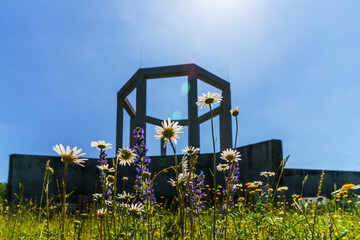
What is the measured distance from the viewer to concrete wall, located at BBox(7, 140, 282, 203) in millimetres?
7742

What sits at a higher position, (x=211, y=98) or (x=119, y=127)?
(x=119, y=127)

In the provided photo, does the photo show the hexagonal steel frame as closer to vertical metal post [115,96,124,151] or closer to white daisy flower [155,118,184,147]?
vertical metal post [115,96,124,151]

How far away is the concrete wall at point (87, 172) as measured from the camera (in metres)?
7.74

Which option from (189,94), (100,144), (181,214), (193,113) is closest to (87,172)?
(193,113)

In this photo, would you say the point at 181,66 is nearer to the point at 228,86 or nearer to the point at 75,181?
the point at 228,86

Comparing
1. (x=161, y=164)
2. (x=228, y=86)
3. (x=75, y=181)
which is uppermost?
(x=228, y=86)

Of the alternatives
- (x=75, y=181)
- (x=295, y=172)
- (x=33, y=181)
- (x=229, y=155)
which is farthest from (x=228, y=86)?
(x=229, y=155)

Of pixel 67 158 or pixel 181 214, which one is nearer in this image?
pixel 181 214

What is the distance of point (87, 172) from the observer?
9.26 metres

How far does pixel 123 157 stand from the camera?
156 centimetres

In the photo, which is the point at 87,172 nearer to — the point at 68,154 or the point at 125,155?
the point at 125,155

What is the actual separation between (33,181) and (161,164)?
4.10 metres

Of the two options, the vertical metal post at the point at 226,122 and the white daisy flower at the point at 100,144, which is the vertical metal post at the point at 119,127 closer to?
the vertical metal post at the point at 226,122

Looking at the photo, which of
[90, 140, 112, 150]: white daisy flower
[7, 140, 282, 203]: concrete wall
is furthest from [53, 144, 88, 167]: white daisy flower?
[7, 140, 282, 203]: concrete wall
